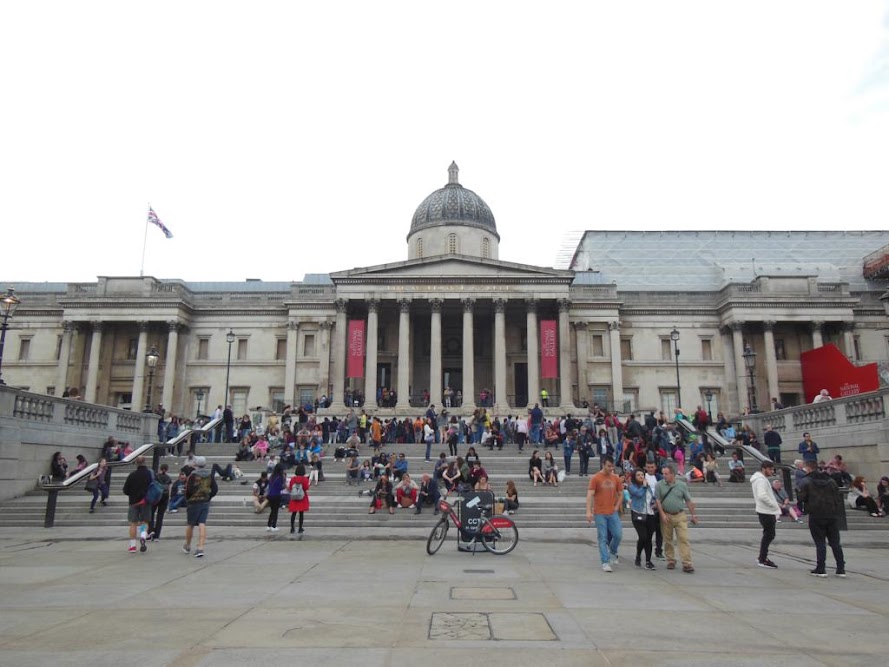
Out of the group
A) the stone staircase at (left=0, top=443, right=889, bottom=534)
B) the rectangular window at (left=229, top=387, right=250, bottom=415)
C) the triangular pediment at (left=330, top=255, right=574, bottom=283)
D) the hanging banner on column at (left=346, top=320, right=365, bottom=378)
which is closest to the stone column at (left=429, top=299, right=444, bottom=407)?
the triangular pediment at (left=330, top=255, right=574, bottom=283)

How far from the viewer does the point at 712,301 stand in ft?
159

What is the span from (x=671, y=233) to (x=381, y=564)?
2238 inches

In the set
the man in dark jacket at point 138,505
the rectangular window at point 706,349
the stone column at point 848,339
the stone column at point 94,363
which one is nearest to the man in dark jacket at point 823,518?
the man in dark jacket at point 138,505

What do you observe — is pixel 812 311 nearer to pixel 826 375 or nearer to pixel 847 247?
pixel 826 375

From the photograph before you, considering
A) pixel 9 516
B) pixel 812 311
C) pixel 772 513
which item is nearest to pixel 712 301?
pixel 812 311

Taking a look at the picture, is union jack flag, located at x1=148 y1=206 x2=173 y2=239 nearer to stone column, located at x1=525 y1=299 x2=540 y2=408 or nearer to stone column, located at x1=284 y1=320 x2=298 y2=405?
stone column, located at x1=284 y1=320 x2=298 y2=405

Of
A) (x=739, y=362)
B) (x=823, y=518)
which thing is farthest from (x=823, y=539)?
(x=739, y=362)

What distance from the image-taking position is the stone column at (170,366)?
152ft

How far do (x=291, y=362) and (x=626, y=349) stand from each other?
2456 cm

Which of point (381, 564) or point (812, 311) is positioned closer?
point (381, 564)

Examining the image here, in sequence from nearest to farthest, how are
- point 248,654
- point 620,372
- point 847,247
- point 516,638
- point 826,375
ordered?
1. point 248,654
2. point 516,638
3. point 826,375
4. point 620,372
5. point 847,247

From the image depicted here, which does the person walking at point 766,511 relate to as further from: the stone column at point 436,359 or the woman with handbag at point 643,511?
the stone column at point 436,359

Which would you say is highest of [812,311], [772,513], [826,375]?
[812,311]

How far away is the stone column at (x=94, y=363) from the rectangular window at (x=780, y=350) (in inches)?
1787
